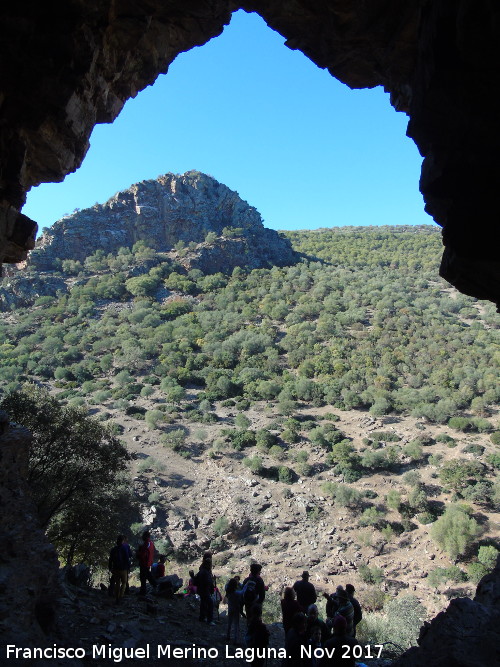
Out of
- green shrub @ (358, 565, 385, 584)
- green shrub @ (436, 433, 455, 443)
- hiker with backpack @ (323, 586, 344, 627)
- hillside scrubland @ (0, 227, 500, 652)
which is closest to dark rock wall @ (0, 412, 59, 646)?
hiker with backpack @ (323, 586, 344, 627)

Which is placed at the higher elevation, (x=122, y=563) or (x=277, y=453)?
(x=122, y=563)

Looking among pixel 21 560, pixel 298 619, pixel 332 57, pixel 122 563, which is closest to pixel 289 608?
pixel 298 619

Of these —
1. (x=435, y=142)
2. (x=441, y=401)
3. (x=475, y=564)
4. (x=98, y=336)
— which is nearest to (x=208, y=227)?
(x=98, y=336)

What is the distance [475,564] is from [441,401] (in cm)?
1738

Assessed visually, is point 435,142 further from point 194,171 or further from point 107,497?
point 194,171

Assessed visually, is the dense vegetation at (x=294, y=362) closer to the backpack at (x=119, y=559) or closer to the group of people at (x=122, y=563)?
the group of people at (x=122, y=563)

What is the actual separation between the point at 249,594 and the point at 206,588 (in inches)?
62.8

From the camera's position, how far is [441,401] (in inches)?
1410

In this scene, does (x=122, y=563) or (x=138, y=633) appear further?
(x=122, y=563)

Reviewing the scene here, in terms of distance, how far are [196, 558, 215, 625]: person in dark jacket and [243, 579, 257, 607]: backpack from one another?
1.03m

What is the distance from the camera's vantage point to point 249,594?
277 inches

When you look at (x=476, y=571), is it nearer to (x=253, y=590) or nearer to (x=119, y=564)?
(x=253, y=590)

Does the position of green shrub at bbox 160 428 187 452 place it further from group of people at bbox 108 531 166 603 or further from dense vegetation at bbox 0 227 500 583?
group of people at bbox 108 531 166 603

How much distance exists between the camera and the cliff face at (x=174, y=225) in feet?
255
